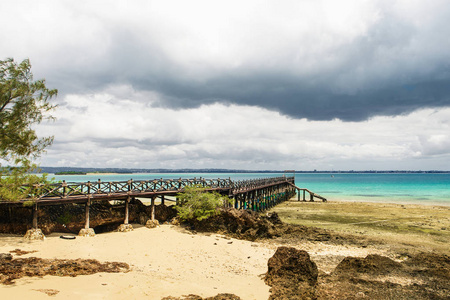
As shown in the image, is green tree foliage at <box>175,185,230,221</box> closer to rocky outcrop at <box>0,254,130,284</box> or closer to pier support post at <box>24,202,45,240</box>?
pier support post at <box>24,202,45,240</box>

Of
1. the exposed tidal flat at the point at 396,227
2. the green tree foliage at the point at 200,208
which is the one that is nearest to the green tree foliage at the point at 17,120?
the green tree foliage at the point at 200,208

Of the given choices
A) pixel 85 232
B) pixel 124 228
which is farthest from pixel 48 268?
pixel 124 228

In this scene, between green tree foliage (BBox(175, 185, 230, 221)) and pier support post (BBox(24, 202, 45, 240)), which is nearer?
pier support post (BBox(24, 202, 45, 240))

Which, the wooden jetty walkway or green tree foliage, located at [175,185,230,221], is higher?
the wooden jetty walkway

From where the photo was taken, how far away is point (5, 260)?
11203mm

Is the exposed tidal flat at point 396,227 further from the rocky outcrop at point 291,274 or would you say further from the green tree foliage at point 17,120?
the green tree foliage at point 17,120

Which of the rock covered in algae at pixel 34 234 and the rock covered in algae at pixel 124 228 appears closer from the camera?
the rock covered in algae at pixel 34 234

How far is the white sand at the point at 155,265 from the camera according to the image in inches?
366

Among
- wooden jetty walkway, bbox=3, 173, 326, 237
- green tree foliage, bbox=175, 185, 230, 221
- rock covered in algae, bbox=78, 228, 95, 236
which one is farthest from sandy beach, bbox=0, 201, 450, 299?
wooden jetty walkway, bbox=3, 173, 326, 237

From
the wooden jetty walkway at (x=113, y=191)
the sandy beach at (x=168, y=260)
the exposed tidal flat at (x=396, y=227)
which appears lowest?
the exposed tidal flat at (x=396, y=227)

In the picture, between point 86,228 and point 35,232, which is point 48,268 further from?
point 86,228

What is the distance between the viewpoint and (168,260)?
48.8 feet

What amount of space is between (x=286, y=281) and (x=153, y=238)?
10.7 metres

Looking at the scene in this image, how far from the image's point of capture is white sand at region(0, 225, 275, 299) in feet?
30.5
